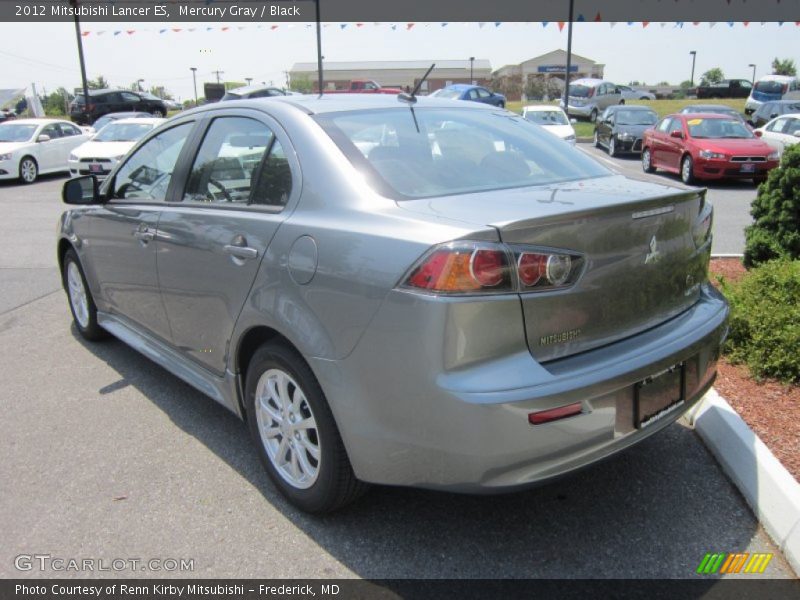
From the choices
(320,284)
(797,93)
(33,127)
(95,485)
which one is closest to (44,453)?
(95,485)

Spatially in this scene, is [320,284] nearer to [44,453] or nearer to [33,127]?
[44,453]

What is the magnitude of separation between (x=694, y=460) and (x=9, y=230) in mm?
11151

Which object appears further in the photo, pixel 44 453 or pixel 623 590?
pixel 44 453

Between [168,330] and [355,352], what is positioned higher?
[355,352]

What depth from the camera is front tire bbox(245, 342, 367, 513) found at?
2.69 metres

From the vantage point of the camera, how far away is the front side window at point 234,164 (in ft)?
10.3

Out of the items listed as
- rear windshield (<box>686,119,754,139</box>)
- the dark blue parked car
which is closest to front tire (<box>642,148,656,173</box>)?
rear windshield (<box>686,119,754,139</box>)

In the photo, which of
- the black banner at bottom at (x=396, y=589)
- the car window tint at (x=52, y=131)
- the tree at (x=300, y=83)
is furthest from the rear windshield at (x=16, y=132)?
the tree at (x=300, y=83)

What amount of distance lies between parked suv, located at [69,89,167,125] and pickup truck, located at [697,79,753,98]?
144 ft

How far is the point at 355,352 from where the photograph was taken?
2447 mm

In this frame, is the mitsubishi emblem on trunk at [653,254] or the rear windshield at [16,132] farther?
the rear windshield at [16,132]

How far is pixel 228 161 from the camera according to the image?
3.45 m

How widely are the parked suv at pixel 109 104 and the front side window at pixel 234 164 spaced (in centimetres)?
3222

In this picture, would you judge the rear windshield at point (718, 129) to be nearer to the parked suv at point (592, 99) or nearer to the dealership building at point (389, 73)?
the parked suv at point (592, 99)
